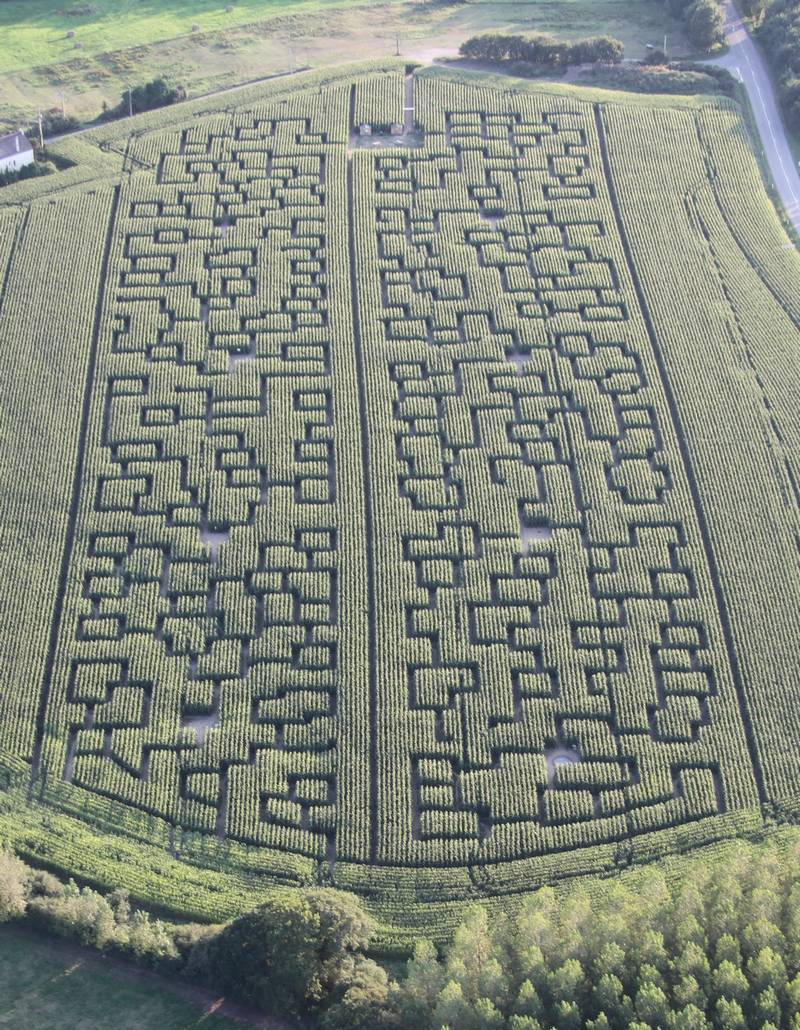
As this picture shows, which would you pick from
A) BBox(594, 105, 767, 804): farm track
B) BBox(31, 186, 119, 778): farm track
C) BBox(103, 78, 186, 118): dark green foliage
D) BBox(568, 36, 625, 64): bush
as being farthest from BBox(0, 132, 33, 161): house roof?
BBox(568, 36, 625, 64): bush

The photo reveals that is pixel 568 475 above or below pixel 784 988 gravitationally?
above

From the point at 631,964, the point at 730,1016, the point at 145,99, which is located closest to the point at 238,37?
the point at 145,99

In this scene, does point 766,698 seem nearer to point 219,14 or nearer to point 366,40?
point 366,40

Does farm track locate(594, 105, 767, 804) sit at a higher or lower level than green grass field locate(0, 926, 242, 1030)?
higher

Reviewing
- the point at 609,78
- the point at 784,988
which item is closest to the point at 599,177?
the point at 609,78

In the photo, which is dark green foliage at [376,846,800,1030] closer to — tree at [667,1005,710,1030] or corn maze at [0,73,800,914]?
tree at [667,1005,710,1030]

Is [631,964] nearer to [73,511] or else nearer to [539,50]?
[73,511]

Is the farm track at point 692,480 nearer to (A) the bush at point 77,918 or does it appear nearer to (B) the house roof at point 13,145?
(A) the bush at point 77,918

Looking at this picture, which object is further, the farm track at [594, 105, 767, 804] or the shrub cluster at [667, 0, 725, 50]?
the shrub cluster at [667, 0, 725, 50]
